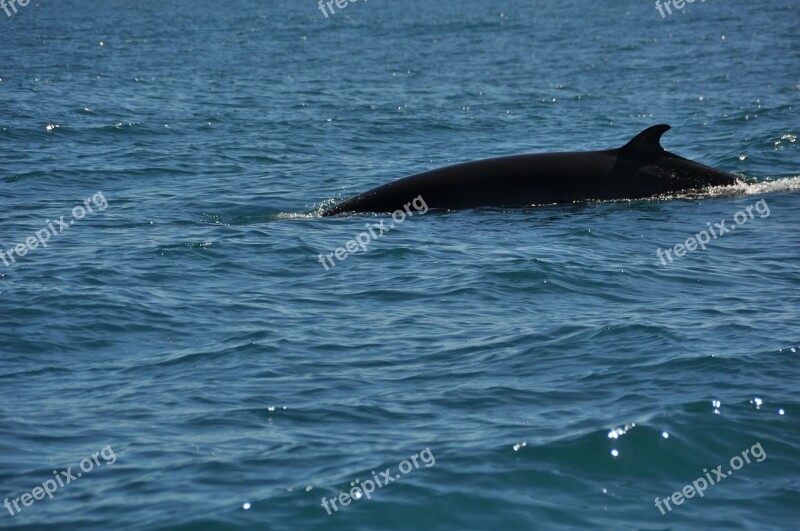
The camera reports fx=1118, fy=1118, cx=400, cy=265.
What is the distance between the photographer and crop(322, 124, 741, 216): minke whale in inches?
650

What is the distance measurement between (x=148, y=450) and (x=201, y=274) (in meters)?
5.31

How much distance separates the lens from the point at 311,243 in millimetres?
14953

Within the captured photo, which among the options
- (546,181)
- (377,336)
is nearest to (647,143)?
(546,181)

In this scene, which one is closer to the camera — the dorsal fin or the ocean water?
the ocean water

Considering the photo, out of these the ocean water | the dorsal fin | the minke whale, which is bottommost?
the ocean water

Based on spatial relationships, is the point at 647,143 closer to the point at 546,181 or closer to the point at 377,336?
the point at 546,181

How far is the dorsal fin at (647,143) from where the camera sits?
53.2 ft

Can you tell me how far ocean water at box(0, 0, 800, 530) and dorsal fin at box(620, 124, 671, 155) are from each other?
0.88 metres

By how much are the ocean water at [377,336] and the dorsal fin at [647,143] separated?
34.5 inches

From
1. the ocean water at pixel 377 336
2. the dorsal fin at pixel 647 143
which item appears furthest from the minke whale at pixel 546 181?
the ocean water at pixel 377 336

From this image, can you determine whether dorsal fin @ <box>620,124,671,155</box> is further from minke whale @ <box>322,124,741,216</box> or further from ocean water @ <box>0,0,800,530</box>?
ocean water @ <box>0,0,800,530</box>

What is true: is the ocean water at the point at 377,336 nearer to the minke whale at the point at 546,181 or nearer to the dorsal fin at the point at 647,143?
the minke whale at the point at 546,181

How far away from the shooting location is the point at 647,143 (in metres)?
16.4

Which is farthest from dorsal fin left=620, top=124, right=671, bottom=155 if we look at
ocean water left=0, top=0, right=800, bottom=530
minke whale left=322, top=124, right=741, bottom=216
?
ocean water left=0, top=0, right=800, bottom=530
